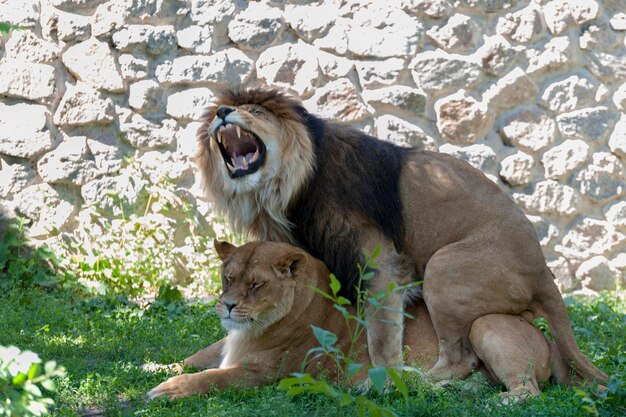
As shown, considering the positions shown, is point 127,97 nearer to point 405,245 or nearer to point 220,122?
point 220,122

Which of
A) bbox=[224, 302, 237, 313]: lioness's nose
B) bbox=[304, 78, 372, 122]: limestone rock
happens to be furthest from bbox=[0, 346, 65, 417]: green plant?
bbox=[304, 78, 372, 122]: limestone rock

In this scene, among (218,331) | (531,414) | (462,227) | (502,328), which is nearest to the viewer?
(531,414)

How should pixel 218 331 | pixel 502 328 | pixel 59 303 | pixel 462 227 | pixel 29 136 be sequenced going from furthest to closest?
pixel 29 136
pixel 59 303
pixel 218 331
pixel 462 227
pixel 502 328

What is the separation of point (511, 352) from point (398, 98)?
383cm

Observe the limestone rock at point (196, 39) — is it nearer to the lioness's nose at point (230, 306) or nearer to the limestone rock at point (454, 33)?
the limestone rock at point (454, 33)

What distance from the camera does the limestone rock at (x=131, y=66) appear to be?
Result: 8180 mm

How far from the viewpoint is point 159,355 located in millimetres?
5711

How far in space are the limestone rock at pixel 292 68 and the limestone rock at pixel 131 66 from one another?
3.32 ft

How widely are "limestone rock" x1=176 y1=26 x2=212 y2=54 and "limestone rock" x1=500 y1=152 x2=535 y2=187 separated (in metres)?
2.76

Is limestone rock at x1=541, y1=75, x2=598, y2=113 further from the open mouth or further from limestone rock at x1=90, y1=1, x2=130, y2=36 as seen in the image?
the open mouth

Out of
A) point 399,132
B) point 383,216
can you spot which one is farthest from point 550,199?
point 383,216

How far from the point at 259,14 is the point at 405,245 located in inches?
143

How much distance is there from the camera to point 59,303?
7270 millimetres

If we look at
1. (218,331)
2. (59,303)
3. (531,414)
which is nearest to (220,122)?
(218,331)
